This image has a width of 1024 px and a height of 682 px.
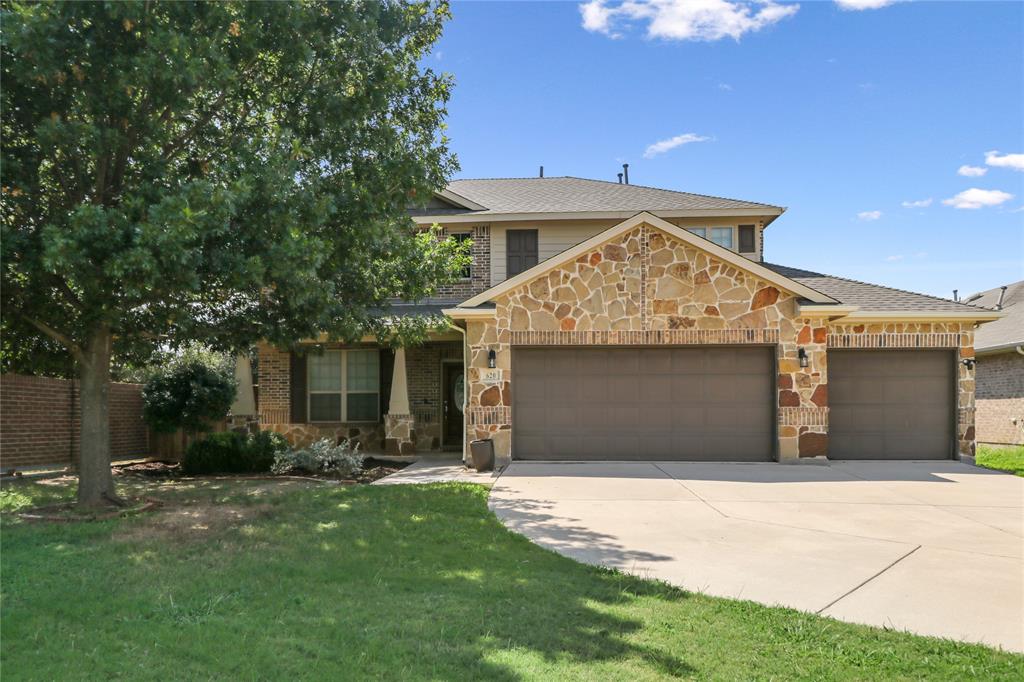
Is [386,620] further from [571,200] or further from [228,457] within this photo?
[571,200]

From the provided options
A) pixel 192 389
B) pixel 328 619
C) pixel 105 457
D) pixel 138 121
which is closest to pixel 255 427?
pixel 192 389

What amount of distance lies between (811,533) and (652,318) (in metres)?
6.38

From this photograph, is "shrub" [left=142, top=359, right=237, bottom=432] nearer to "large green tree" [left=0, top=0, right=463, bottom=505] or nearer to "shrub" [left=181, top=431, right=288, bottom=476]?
"shrub" [left=181, top=431, right=288, bottom=476]

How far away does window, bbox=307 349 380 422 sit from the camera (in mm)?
17109

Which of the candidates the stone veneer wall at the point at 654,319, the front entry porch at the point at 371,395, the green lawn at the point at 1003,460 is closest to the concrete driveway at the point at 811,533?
the stone veneer wall at the point at 654,319

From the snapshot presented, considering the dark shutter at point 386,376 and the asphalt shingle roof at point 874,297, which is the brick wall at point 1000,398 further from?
the dark shutter at point 386,376

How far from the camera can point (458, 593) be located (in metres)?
5.50

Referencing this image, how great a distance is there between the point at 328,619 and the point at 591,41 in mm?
11912

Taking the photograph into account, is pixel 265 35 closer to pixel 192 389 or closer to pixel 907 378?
pixel 192 389

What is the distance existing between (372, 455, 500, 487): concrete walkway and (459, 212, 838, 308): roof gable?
3194 millimetres

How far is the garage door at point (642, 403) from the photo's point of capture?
13773mm

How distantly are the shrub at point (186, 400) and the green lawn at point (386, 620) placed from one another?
7107 millimetres

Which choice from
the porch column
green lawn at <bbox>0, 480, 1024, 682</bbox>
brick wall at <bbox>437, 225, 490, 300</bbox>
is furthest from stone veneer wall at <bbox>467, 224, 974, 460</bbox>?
green lawn at <bbox>0, 480, 1024, 682</bbox>

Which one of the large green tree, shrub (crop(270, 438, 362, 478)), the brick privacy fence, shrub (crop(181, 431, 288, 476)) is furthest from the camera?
shrub (crop(181, 431, 288, 476))
